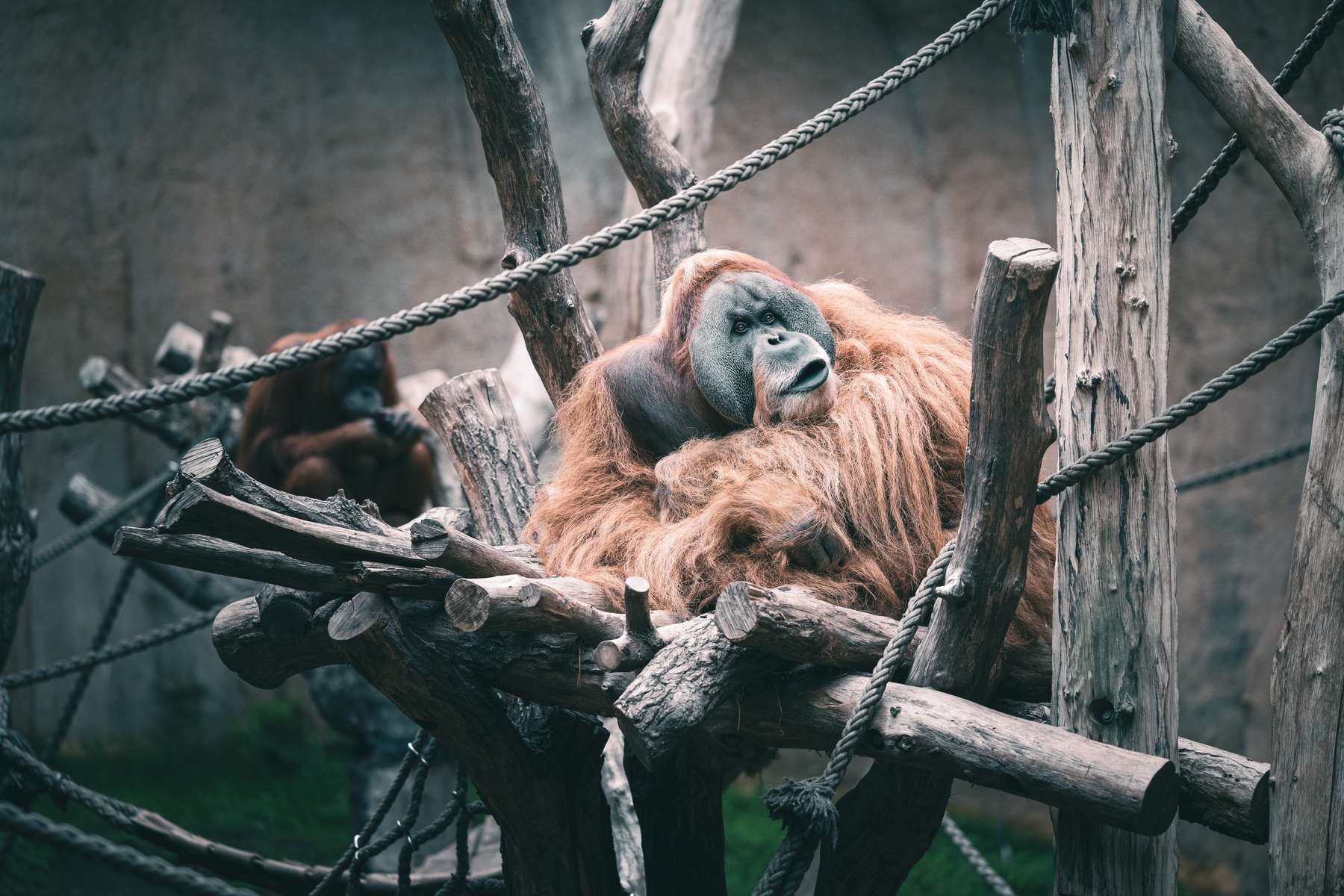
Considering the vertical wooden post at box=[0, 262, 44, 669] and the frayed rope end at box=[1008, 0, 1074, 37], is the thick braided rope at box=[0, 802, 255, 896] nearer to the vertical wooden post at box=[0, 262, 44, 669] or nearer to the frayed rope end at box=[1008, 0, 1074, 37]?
the vertical wooden post at box=[0, 262, 44, 669]

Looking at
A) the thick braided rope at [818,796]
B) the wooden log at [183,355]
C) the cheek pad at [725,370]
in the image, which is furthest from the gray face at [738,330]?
the wooden log at [183,355]

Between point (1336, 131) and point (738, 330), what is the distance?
4.08 ft

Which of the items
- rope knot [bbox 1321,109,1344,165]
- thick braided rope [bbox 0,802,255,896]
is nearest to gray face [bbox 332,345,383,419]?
thick braided rope [bbox 0,802,255,896]

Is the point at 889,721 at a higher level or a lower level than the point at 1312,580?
lower

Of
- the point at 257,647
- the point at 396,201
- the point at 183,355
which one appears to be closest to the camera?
the point at 257,647

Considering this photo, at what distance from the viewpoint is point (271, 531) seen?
178cm

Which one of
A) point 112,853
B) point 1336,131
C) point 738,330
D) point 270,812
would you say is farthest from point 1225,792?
point 270,812

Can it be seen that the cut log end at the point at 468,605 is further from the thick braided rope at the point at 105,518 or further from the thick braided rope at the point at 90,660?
the thick braided rope at the point at 105,518

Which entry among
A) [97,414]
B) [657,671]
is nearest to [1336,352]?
[657,671]

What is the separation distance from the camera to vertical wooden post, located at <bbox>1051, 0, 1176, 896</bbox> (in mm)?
1992

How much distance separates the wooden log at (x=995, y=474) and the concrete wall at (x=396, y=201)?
183 inches

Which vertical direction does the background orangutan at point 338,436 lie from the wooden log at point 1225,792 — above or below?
above

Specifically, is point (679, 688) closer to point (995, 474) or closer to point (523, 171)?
point (995, 474)

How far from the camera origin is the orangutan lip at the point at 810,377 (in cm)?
251
